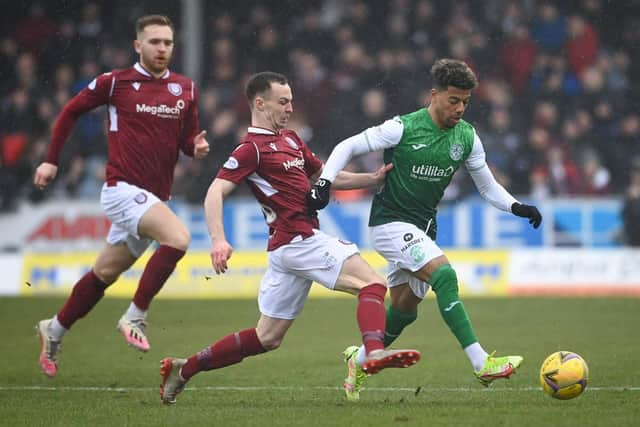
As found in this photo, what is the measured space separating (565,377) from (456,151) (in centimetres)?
166

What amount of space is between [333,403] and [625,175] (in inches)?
452

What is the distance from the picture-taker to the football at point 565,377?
7.10m

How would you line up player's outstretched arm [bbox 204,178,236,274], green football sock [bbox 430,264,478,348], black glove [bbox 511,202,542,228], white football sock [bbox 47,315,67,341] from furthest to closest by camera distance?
1. white football sock [bbox 47,315,67,341]
2. black glove [bbox 511,202,542,228]
3. green football sock [bbox 430,264,478,348]
4. player's outstretched arm [bbox 204,178,236,274]

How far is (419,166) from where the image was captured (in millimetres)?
7703

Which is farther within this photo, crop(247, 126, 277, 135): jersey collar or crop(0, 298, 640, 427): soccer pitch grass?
crop(247, 126, 277, 135): jersey collar

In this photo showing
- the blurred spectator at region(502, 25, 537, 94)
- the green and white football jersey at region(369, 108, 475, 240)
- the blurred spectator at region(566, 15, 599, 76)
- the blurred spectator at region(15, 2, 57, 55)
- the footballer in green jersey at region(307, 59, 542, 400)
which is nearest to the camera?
the footballer in green jersey at region(307, 59, 542, 400)

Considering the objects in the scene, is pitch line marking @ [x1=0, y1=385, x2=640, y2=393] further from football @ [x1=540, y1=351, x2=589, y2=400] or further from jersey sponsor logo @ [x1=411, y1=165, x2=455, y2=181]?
jersey sponsor logo @ [x1=411, y1=165, x2=455, y2=181]

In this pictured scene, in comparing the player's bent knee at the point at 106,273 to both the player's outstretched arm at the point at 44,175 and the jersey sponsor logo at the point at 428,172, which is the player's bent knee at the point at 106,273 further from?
the jersey sponsor logo at the point at 428,172

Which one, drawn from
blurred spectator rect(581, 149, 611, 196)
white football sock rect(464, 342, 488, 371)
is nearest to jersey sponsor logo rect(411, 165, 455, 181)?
white football sock rect(464, 342, 488, 371)

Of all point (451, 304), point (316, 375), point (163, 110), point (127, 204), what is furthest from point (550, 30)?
point (451, 304)

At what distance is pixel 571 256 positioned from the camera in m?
16.8

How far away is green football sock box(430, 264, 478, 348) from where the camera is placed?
7250 mm

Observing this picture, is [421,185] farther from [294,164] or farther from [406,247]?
[294,164]

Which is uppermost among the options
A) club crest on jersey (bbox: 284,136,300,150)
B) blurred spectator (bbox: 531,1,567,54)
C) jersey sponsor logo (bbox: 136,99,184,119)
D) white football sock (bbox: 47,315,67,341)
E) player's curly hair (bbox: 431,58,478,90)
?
blurred spectator (bbox: 531,1,567,54)
